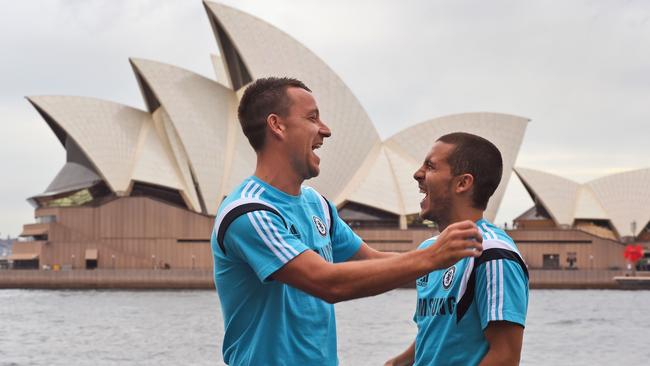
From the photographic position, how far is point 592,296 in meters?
38.8

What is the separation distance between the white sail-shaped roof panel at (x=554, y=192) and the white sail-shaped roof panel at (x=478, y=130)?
4.29ft

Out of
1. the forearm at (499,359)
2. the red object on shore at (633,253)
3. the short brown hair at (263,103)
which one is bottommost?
the forearm at (499,359)

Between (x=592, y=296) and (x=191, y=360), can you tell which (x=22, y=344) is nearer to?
(x=191, y=360)

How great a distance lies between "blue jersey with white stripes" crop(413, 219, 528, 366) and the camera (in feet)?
8.64

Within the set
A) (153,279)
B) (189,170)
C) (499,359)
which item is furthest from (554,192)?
(499,359)

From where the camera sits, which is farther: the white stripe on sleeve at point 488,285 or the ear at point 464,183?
the ear at point 464,183

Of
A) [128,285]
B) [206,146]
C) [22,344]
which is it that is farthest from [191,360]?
[206,146]

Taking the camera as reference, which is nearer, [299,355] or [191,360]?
[299,355]

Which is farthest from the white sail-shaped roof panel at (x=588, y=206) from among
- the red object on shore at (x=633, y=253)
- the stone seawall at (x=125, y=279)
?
the stone seawall at (x=125, y=279)

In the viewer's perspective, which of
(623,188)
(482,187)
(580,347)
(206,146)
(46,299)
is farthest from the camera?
(623,188)

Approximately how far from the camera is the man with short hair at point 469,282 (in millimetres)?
2647

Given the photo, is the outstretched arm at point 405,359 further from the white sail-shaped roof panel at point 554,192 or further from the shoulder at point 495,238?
the white sail-shaped roof panel at point 554,192

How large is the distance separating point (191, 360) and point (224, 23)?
3289 cm

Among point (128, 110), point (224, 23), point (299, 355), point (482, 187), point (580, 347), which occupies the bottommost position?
point (580, 347)
